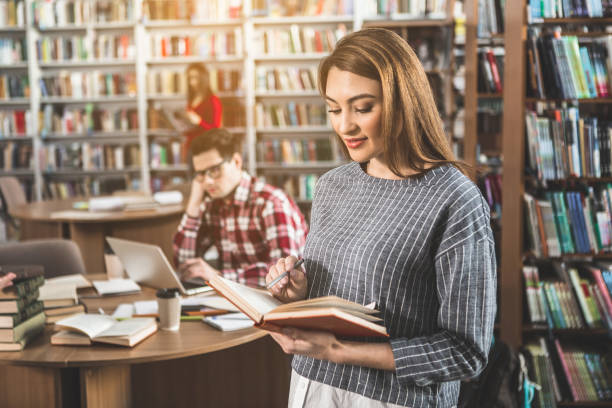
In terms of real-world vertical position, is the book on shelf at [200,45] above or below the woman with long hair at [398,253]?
above

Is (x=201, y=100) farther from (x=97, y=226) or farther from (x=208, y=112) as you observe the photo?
(x=97, y=226)

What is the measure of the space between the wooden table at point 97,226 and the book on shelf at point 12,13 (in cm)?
329

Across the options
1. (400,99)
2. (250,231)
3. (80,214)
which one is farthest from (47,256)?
(400,99)

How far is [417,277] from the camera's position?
3.27ft

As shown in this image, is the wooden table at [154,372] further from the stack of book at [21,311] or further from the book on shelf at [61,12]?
the book on shelf at [61,12]

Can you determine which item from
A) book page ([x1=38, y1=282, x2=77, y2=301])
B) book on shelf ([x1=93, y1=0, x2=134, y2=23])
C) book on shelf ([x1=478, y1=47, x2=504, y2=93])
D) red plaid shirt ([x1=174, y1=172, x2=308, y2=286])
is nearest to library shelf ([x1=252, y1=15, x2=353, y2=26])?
book on shelf ([x1=93, y1=0, x2=134, y2=23])

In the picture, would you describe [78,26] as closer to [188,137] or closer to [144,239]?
[188,137]

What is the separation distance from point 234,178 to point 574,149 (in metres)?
1.53

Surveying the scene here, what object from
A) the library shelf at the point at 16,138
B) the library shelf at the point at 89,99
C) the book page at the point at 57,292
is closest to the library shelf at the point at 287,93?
the library shelf at the point at 89,99

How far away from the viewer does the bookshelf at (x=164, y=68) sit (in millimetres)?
6113

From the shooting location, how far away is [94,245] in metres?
3.74

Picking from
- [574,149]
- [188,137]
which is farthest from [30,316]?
[188,137]

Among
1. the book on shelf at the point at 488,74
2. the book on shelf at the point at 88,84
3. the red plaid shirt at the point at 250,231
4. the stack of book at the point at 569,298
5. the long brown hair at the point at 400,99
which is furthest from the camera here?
the book on shelf at the point at 88,84

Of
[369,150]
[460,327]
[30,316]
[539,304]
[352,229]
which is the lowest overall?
[539,304]
